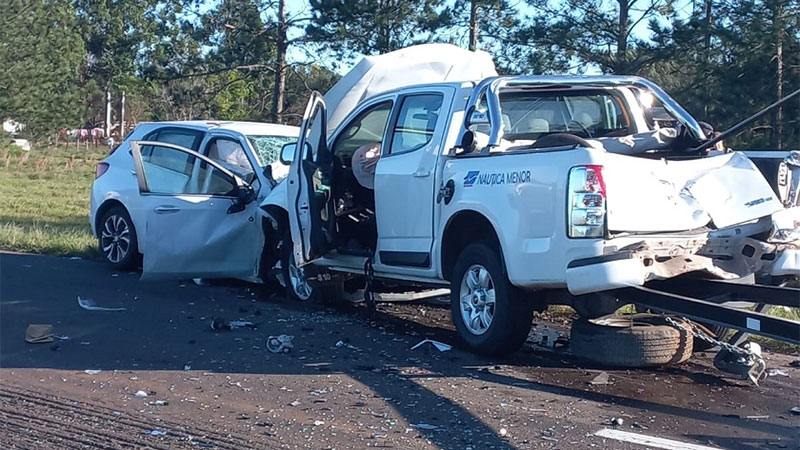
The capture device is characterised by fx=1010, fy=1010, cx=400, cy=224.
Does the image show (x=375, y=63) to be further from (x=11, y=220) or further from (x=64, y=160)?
(x=64, y=160)

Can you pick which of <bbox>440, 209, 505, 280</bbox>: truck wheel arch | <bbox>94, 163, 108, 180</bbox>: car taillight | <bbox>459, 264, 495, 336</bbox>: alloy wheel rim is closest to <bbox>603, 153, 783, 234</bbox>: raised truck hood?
Answer: <bbox>440, 209, 505, 280</bbox>: truck wheel arch

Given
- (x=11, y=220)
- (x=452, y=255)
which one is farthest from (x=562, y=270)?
(x=11, y=220)

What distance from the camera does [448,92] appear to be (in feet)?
26.4

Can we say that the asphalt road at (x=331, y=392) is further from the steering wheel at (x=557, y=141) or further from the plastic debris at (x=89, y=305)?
the steering wheel at (x=557, y=141)

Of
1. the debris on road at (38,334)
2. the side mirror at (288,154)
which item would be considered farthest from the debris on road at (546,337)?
the debris on road at (38,334)

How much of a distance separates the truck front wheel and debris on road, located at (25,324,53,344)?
324cm

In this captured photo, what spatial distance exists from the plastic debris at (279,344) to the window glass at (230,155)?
3168 mm

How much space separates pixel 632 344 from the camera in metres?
7.04

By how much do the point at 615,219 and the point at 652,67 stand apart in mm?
15650

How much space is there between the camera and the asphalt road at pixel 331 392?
5512mm

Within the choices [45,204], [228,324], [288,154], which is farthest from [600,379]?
[45,204]

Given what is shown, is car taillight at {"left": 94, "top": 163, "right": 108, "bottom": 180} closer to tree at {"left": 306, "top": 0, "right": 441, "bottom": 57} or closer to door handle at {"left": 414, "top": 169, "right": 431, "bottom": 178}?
door handle at {"left": 414, "top": 169, "right": 431, "bottom": 178}

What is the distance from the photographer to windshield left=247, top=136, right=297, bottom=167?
35.7 feet

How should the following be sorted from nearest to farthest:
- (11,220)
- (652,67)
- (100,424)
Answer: (100,424) < (11,220) < (652,67)
